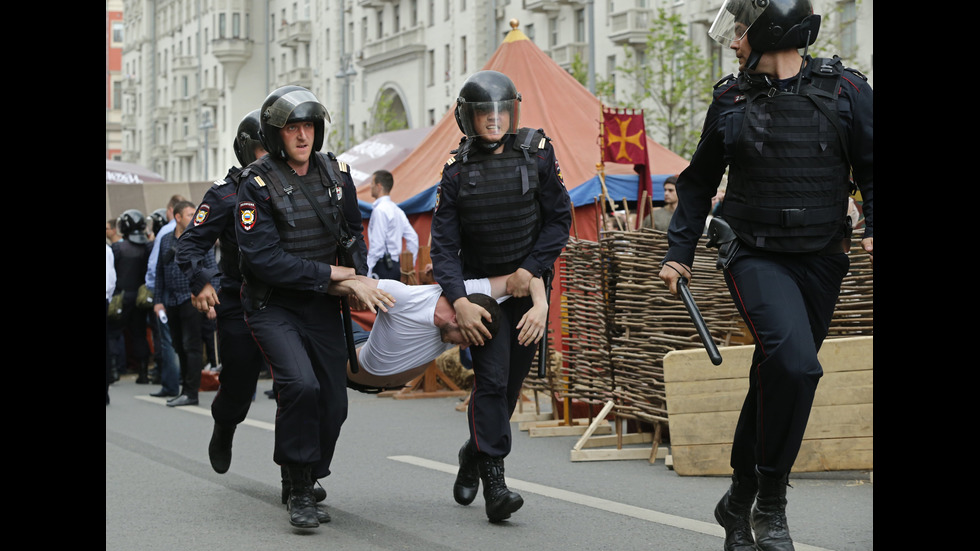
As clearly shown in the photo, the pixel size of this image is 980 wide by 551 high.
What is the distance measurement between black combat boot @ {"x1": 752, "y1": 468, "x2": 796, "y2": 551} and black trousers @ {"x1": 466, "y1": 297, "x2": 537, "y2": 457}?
57.3 inches

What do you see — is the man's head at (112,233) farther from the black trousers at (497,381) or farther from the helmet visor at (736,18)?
the helmet visor at (736,18)

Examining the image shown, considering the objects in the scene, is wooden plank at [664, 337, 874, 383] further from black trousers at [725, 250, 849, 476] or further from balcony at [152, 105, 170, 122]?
balcony at [152, 105, 170, 122]

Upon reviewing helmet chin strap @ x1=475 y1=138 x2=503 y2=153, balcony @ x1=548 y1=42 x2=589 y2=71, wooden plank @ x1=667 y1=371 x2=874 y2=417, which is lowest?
wooden plank @ x1=667 y1=371 x2=874 y2=417

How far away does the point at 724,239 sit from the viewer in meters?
5.12

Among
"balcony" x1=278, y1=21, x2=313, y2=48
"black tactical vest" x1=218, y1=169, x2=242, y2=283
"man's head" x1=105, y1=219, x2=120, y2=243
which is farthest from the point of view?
"balcony" x1=278, y1=21, x2=313, y2=48

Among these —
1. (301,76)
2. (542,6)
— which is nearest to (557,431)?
(542,6)

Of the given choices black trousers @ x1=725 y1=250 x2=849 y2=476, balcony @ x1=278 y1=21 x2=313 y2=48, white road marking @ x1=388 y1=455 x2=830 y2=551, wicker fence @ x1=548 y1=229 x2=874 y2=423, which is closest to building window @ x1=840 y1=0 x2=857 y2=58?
wicker fence @ x1=548 y1=229 x2=874 y2=423

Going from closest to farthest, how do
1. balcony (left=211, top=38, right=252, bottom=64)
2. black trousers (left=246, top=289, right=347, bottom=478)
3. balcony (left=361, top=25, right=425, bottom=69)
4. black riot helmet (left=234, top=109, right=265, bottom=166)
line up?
black trousers (left=246, top=289, right=347, bottom=478) < black riot helmet (left=234, top=109, right=265, bottom=166) < balcony (left=361, top=25, right=425, bottom=69) < balcony (left=211, top=38, right=252, bottom=64)

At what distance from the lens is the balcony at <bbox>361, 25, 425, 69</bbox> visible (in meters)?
62.0

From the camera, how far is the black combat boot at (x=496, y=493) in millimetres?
6047

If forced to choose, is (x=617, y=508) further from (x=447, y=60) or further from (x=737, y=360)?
(x=447, y=60)
